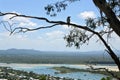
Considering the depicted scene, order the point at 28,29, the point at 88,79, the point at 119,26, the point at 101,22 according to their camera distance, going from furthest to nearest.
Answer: the point at 88,79 < the point at 101,22 < the point at 28,29 < the point at 119,26

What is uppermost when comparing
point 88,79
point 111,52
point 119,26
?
point 119,26

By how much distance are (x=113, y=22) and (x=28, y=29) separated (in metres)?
1.37

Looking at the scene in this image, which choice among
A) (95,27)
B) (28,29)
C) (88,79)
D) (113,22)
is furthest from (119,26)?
(88,79)

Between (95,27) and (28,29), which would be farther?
(95,27)

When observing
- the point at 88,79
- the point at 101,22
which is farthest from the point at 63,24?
the point at 88,79

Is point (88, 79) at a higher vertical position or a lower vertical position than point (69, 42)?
lower

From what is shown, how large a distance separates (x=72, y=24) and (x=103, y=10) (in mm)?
530

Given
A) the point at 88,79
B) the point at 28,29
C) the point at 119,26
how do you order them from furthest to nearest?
the point at 88,79 < the point at 28,29 < the point at 119,26

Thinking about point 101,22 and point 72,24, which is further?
point 101,22

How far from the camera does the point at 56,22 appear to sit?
19.2ft

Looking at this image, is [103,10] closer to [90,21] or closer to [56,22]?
[56,22]

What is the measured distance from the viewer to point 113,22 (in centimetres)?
577

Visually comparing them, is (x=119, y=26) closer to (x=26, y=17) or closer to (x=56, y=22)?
(x=56, y=22)

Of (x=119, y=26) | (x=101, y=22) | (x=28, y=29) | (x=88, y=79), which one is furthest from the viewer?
(x=88, y=79)
